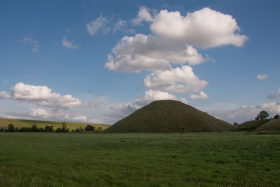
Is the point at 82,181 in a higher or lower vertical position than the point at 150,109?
lower

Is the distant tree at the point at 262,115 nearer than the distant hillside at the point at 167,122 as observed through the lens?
No

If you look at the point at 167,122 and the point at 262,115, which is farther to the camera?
the point at 262,115

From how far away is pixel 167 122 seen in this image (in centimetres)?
12975

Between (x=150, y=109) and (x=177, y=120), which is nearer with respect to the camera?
(x=177, y=120)

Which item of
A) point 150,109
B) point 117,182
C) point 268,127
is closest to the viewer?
point 117,182

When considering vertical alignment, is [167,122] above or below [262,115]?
below

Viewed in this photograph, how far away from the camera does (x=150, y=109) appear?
152000 millimetres

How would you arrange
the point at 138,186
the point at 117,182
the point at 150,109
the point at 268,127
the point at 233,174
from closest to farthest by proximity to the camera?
the point at 138,186
the point at 117,182
the point at 233,174
the point at 268,127
the point at 150,109

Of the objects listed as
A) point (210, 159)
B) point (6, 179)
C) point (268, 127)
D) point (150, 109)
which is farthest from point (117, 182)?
point (150, 109)

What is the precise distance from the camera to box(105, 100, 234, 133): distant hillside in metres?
123

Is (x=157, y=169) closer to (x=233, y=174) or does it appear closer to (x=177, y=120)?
(x=233, y=174)

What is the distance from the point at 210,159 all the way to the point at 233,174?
606 cm

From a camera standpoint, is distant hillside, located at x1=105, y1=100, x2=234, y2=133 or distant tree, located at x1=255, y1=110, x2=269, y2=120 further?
distant tree, located at x1=255, y1=110, x2=269, y2=120

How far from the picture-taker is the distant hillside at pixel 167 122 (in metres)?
123
